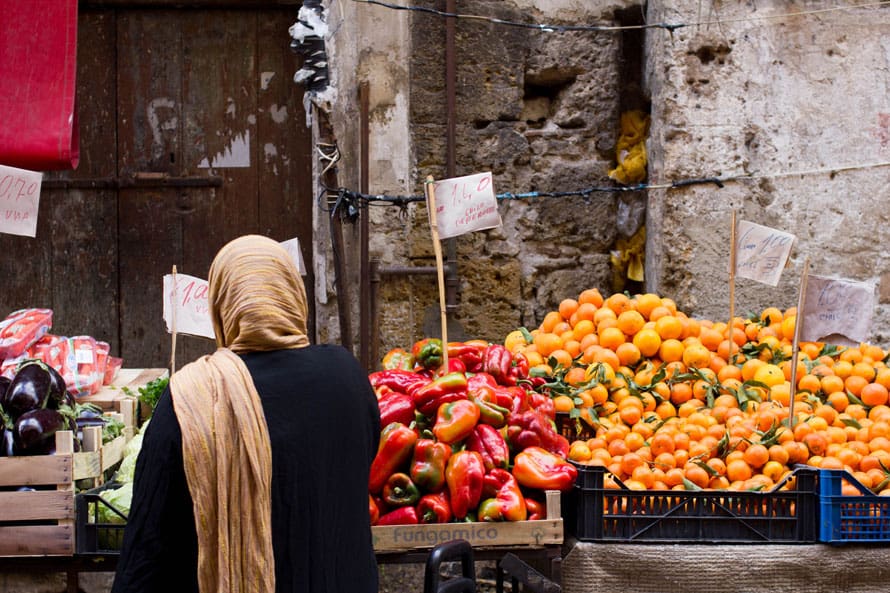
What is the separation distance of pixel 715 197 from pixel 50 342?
3465 mm

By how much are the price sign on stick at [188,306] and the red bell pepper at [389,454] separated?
49.4 inches

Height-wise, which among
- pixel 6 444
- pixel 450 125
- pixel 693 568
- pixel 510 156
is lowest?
pixel 693 568

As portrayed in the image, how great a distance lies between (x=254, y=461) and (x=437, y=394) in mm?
1674

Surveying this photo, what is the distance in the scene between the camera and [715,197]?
566cm

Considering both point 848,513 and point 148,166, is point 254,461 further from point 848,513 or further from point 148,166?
point 148,166

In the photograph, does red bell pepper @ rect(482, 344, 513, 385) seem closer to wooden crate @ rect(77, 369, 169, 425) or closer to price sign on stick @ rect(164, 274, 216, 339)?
price sign on stick @ rect(164, 274, 216, 339)

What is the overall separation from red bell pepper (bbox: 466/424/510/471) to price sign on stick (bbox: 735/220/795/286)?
151 centimetres

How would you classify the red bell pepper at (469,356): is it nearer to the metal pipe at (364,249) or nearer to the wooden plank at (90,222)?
the metal pipe at (364,249)

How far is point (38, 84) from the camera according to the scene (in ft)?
16.2

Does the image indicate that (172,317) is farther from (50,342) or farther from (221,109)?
(221,109)

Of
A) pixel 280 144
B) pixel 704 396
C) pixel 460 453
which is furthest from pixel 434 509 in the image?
pixel 280 144

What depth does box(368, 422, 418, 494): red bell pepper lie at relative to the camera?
11.1 feet

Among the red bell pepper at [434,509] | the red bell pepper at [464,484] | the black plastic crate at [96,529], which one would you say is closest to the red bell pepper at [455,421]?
the red bell pepper at [464,484]

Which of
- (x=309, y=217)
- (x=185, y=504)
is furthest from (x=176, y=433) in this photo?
(x=309, y=217)
